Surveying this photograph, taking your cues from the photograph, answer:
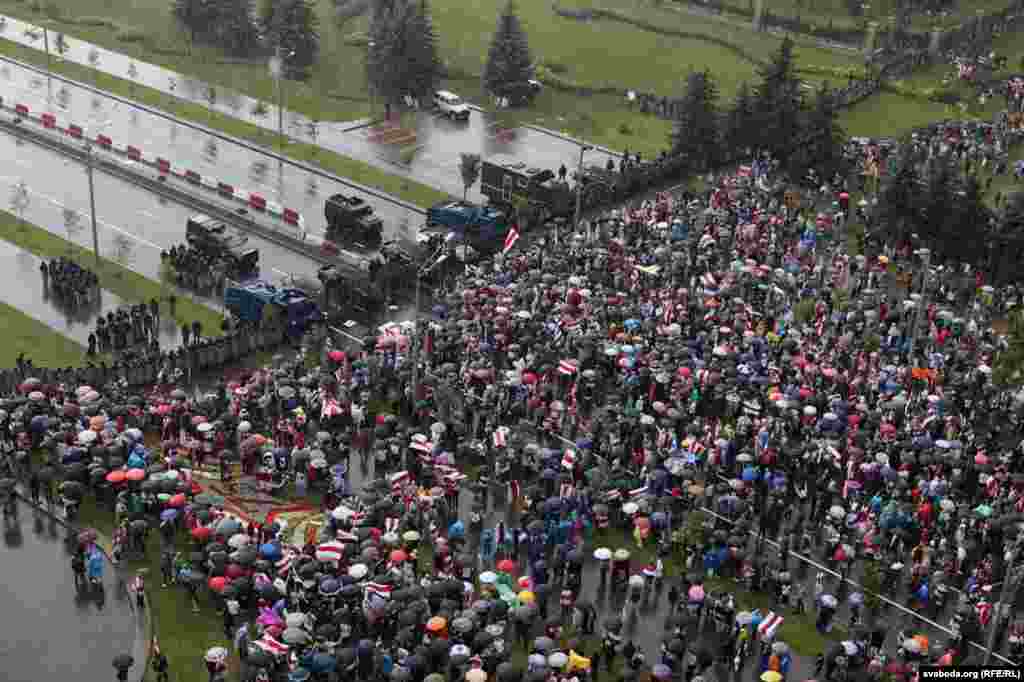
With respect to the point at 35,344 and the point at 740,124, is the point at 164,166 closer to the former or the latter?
the point at 35,344

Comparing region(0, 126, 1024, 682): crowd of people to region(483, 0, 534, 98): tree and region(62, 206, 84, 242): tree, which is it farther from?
region(483, 0, 534, 98): tree

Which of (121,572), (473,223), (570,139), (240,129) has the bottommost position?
(121,572)

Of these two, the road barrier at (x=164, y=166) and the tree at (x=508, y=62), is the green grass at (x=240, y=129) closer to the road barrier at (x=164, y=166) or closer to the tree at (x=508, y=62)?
the road barrier at (x=164, y=166)

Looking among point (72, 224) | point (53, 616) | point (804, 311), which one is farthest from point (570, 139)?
point (53, 616)

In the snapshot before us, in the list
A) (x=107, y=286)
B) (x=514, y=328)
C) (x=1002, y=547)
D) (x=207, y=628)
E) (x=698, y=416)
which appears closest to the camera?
(x=207, y=628)

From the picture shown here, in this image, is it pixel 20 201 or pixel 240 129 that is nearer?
pixel 20 201

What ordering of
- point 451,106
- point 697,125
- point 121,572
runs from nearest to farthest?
→ point 121,572, point 697,125, point 451,106

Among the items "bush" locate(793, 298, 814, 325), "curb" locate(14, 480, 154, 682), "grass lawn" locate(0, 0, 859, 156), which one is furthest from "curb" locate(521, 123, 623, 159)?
"curb" locate(14, 480, 154, 682)

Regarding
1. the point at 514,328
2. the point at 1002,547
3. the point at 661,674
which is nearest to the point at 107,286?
the point at 514,328

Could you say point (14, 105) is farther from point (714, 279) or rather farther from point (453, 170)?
point (714, 279)
